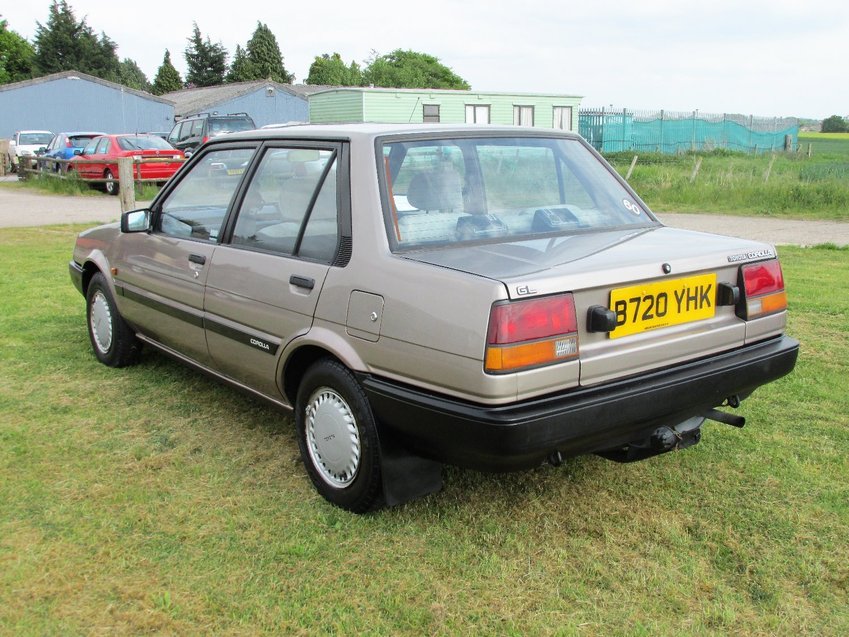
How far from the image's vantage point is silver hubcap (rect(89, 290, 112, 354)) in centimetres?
539

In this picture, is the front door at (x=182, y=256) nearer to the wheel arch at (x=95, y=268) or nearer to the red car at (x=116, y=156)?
the wheel arch at (x=95, y=268)

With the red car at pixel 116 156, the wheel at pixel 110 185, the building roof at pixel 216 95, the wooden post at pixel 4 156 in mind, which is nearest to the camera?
the red car at pixel 116 156

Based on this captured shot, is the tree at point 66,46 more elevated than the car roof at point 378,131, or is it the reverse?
the tree at point 66,46

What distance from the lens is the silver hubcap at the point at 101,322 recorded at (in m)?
5.39

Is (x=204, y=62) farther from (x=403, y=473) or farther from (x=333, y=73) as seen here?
(x=403, y=473)

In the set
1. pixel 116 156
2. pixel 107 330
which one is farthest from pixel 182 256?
pixel 116 156

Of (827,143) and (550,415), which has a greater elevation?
(827,143)

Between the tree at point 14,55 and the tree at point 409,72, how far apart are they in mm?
30393

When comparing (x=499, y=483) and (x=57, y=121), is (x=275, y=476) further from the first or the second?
(x=57, y=121)

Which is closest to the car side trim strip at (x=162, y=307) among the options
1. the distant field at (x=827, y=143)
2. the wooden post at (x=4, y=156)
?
the wooden post at (x=4, y=156)

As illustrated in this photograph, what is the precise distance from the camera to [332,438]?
335 cm

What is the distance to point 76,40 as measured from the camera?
76062 mm

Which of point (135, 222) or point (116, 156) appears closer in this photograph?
point (135, 222)

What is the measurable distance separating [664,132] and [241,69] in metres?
63.2
